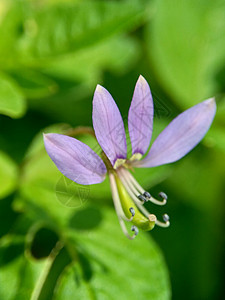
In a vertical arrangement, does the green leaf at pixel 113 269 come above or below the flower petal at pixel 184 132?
below

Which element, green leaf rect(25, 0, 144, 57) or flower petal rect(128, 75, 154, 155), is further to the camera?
green leaf rect(25, 0, 144, 57)

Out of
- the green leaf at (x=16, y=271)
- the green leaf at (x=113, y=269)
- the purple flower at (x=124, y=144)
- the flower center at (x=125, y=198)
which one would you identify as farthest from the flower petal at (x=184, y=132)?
the green leaf at (x=16, y=271)

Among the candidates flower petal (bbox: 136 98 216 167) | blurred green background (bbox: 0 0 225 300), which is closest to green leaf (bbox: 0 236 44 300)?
blurred green background (bbox: 0 0 225 300)

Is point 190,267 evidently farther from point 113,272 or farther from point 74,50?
point 74,50

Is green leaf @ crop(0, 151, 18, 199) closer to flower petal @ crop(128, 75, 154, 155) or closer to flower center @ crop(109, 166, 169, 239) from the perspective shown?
flower center @ crop(109, 166, 169, 239)

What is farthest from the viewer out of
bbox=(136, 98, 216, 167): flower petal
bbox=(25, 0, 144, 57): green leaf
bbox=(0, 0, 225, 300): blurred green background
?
bbox=(25, 0, 144, 57): green leaf

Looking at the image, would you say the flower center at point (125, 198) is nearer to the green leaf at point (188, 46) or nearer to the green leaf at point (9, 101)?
the green leaf at point (9, 101)

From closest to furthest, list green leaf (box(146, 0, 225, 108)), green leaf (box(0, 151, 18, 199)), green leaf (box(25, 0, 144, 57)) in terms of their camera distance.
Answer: green leaf (box(0, 151, 18, 199)) < green leaf (box(25, 0, 144, 57)) < green leaf (box(146, 0, 225, 108))

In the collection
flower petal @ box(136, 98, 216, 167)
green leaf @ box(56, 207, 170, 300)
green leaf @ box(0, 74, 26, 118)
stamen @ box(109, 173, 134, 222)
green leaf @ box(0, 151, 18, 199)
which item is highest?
flower petal @ box(136, 98, 216, 167)

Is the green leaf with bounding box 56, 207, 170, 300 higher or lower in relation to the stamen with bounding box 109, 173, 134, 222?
lower
